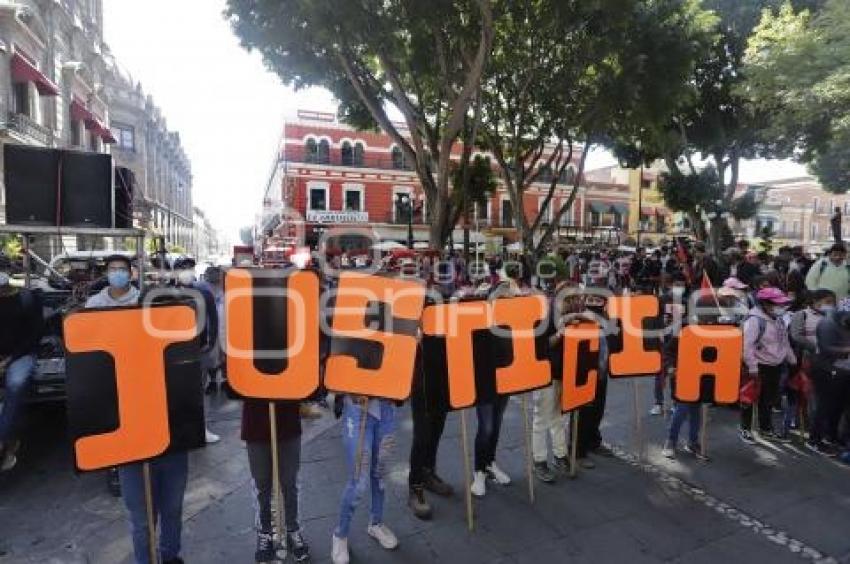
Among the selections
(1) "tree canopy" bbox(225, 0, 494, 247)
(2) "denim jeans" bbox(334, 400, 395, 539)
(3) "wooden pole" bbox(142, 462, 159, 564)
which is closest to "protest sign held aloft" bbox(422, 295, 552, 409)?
(2) "denim jeans" bbox(334, 400, 395, 539)

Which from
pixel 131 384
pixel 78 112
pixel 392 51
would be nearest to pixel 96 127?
pixel 78 112

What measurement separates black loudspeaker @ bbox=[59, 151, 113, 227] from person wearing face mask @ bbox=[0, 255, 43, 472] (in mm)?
1994

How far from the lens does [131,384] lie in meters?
3.09

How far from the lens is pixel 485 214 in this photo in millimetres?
43969

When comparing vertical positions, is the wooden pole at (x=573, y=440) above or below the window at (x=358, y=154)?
below

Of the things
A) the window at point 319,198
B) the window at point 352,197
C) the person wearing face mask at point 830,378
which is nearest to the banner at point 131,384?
the person wearing face mask at point 830,378

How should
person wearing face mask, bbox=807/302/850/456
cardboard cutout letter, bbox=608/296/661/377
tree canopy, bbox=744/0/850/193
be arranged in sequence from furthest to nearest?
1. tree canopy, bbox=744/0/850/193
2. person wearing face mask, bbox=807/302/850/456
3. cardboard cutout letter, bbox=608/296/661/377

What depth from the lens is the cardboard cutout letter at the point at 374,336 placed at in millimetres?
3654

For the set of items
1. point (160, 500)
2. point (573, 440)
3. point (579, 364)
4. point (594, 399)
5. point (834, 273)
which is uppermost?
point (834, 273)

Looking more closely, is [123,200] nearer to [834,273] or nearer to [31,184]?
[31,184]

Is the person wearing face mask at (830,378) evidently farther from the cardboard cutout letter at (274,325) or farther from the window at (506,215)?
the window at (506,215)

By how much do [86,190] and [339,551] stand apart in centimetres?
546

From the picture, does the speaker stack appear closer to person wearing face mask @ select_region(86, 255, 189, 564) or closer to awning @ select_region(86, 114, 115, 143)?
person wearing face mask @ select_region(86, 255, 189, 564)

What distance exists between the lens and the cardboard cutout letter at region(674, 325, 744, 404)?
523 centimetres
